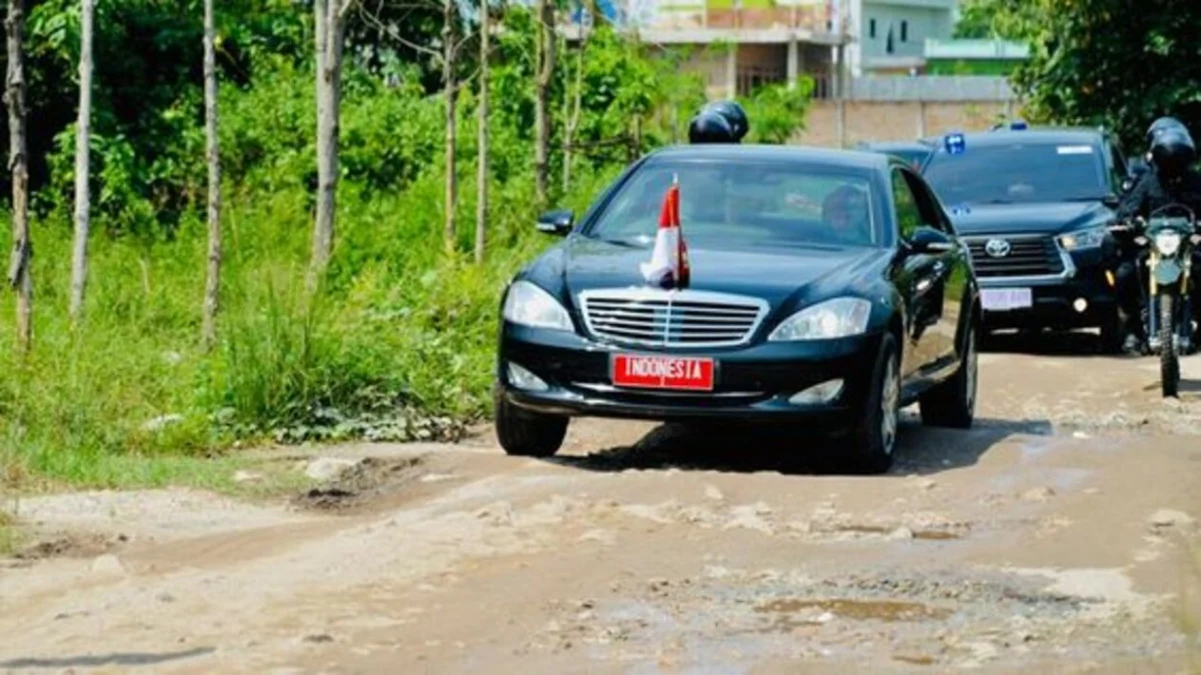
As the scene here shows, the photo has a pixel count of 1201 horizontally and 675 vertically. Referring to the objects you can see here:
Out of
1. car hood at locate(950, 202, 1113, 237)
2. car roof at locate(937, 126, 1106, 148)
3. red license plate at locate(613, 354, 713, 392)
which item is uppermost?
car roof at locate(937, 126, 1106, 148)

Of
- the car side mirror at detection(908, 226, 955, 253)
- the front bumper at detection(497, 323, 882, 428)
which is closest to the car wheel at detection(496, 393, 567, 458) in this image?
the front bumper at detection(497, 323, 882, 428)

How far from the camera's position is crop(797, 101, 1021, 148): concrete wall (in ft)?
216

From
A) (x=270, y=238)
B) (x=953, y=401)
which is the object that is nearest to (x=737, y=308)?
(x=953, y=401)

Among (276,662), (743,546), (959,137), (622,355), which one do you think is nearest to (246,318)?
(622,355)

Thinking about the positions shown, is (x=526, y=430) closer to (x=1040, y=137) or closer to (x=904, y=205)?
(x=904, y=205)

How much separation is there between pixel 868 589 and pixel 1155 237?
8.64 meters

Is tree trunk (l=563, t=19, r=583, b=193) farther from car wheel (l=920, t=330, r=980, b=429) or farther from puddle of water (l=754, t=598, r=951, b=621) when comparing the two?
puddle of water (l=754, t=598, r=951, b=621)

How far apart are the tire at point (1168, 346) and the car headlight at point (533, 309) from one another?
5380 millimetres

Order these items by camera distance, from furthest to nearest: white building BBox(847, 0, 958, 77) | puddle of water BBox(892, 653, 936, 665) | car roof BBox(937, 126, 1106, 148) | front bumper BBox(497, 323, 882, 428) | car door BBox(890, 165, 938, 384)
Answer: white building BBox(847, 0, 958, 77)
car roof BBox(937, 126, 1106, 148)
car door BBox(890, 165, 938, 384)
front bumper BBox(497, 323, 882, 428)
puddle of water BBox(892, 653, 936, 665)

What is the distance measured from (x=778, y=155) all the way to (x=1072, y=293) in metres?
7.56

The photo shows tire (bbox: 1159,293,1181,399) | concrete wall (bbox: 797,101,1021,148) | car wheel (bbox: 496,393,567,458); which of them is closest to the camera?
car wheel (bbox: 496,393,567,458)

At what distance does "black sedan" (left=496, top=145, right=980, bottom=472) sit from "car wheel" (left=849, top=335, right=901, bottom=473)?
11 millimetres

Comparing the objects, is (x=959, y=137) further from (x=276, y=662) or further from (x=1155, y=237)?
(x=276, y=662)

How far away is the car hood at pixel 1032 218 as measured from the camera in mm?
21484
